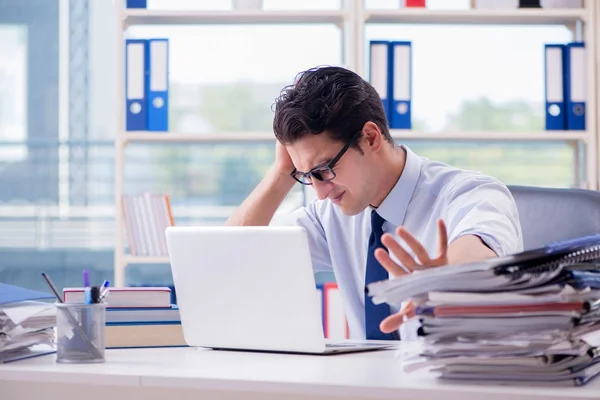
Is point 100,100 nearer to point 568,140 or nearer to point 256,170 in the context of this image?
point 256,170

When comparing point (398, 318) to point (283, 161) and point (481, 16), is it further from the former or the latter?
point (481, 16)

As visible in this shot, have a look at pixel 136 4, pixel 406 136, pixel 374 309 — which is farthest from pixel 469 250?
pixel 136 4

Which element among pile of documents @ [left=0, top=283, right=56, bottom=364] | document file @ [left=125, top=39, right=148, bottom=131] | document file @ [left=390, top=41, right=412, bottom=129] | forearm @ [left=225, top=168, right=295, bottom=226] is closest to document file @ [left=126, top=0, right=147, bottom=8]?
document file @ [left=125, top=39, right=148, bottom=131]

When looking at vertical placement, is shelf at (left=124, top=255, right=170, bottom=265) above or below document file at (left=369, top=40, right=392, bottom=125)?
below

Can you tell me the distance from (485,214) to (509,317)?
549 mm

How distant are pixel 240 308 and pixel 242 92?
2.35m

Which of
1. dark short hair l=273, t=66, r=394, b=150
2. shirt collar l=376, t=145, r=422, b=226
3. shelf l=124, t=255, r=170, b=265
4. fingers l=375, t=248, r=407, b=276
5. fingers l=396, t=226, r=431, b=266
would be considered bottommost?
shelf l=124, t=255, r=170, b=265

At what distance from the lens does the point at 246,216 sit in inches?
86.6

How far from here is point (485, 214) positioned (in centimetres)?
157

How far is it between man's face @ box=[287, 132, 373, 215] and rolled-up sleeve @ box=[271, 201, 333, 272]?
271 millimetres

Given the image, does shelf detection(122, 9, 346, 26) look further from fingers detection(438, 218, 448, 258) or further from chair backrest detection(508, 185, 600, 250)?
fingers detection(438, 218, 448, 258)

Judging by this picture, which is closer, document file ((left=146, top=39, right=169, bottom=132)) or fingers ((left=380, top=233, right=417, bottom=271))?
fingers ((left=380, top=233, right=417, bottom=271))

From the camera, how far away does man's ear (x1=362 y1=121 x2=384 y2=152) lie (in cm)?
191

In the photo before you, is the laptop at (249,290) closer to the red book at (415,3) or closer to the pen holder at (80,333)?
the pen holder at (80,333)
